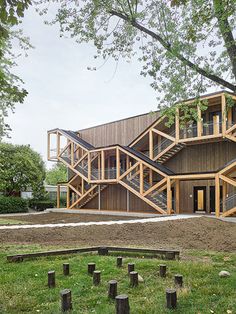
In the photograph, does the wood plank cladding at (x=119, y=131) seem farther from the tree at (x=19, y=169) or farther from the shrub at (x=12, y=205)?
the shrub at (x=12, y=205)

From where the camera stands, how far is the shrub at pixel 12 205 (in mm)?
33812

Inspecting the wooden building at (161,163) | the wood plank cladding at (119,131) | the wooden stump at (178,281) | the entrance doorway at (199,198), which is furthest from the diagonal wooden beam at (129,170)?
the wooden stump at (178,281)

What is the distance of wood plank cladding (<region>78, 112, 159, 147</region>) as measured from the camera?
3077 cm

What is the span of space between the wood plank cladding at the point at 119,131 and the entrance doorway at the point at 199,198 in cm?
704

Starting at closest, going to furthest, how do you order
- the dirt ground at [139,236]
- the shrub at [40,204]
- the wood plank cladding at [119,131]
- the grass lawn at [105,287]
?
the grass lawn at [105,287] < the dirt ground at [139,236] < the wood plank cladding at [119,131] < the shrub at [40,204]

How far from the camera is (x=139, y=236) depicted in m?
13.1

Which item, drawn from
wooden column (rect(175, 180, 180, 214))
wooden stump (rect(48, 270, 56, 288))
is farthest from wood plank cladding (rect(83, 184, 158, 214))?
wooden stump (rect(48, 270, 56, 288))

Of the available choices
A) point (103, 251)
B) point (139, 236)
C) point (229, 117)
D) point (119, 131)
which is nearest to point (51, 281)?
point (103, 251)

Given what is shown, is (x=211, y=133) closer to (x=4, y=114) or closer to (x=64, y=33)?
(x=4, y=114)

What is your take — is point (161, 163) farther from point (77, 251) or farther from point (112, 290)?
point (112, 290)

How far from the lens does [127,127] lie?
32344 millimetres

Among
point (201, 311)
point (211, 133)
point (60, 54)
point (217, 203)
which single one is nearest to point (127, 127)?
point (211, 133)

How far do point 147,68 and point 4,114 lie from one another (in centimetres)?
696

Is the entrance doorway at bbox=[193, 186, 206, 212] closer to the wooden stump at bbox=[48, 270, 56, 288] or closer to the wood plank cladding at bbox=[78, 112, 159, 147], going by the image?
the wood plank cladding at bbox=[78, 112, 159, 147]
